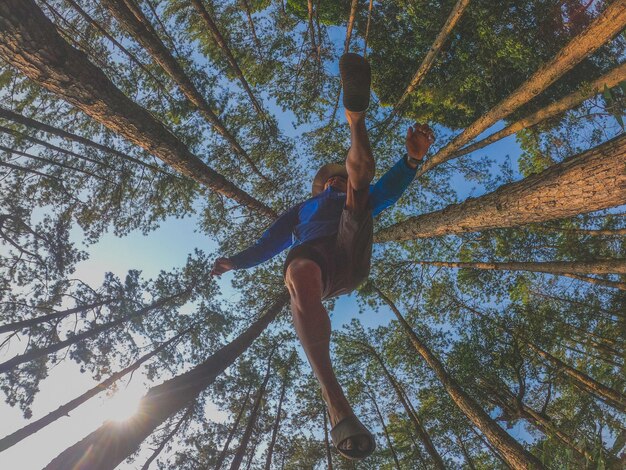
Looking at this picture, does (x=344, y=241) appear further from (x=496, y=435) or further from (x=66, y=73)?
(x=496, y=435)

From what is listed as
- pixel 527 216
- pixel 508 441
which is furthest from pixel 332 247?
pixel 508 441

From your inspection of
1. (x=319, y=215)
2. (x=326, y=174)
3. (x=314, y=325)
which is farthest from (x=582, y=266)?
(x=314, y=325)

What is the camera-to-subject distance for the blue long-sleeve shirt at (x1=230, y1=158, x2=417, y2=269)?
228 cm

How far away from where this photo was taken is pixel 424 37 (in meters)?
7.96

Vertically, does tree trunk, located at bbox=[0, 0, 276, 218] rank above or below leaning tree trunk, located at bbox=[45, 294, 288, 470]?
above

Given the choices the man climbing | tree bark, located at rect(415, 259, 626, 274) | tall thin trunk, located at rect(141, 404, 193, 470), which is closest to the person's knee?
the man climbing

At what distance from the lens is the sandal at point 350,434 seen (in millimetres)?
1470

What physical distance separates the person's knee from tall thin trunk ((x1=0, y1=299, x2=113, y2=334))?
6.94m

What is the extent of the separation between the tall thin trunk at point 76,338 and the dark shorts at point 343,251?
22.6ft

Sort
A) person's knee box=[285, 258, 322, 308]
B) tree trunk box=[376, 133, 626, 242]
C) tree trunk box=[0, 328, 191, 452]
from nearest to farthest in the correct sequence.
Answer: person's knee box=[285, 258, 322, 308]
tree trunk box=[376, 133, 626, 242]
tree trunk box=[0, 328, 191, 452]

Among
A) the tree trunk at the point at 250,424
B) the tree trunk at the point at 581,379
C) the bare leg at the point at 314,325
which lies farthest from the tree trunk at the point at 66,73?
the tree trunk at the point at 581,379

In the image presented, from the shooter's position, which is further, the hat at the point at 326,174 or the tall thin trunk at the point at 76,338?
the tall thin trunk at the point at 76,338

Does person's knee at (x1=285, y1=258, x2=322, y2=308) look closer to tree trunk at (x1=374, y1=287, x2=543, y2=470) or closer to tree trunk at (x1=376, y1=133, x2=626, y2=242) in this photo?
tree trunk at (x1=376, y1=133, x2=626, y2=242)

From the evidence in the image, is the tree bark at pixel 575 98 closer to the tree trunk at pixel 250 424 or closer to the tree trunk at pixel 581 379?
the tree trunk at pixel 581 379
